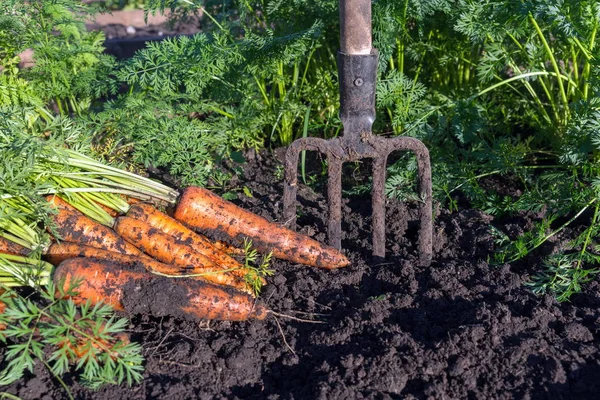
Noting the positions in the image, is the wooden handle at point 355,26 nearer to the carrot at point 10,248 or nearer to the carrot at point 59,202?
the carrot at point 59,202

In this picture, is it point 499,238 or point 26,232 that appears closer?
point 26,232

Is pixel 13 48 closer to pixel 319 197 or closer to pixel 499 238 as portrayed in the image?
pixel 319 197

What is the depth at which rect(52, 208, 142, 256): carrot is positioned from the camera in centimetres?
289

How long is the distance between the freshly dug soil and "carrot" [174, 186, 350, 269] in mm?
73

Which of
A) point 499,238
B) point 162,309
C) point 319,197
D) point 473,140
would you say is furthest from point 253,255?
point 473,140

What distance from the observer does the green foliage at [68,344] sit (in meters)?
2.25

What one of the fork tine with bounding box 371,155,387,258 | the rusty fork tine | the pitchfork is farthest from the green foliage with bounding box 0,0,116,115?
the fork tine with bounding box 371,155,387,258

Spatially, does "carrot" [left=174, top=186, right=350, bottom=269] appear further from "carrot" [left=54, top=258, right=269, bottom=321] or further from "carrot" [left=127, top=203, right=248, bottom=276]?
"carrot" [left=54, top=258, right=269, bottom=321]

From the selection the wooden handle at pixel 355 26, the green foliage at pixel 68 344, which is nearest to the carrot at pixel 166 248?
the green foliage at pixel 68 344

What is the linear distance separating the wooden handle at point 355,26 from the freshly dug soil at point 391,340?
0.94 m

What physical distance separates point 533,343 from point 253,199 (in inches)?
65.8

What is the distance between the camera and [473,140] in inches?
144

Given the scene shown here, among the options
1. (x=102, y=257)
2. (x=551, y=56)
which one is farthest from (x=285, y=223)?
(x=551, y=56)

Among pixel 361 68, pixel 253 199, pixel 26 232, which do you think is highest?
pixel 361 68
